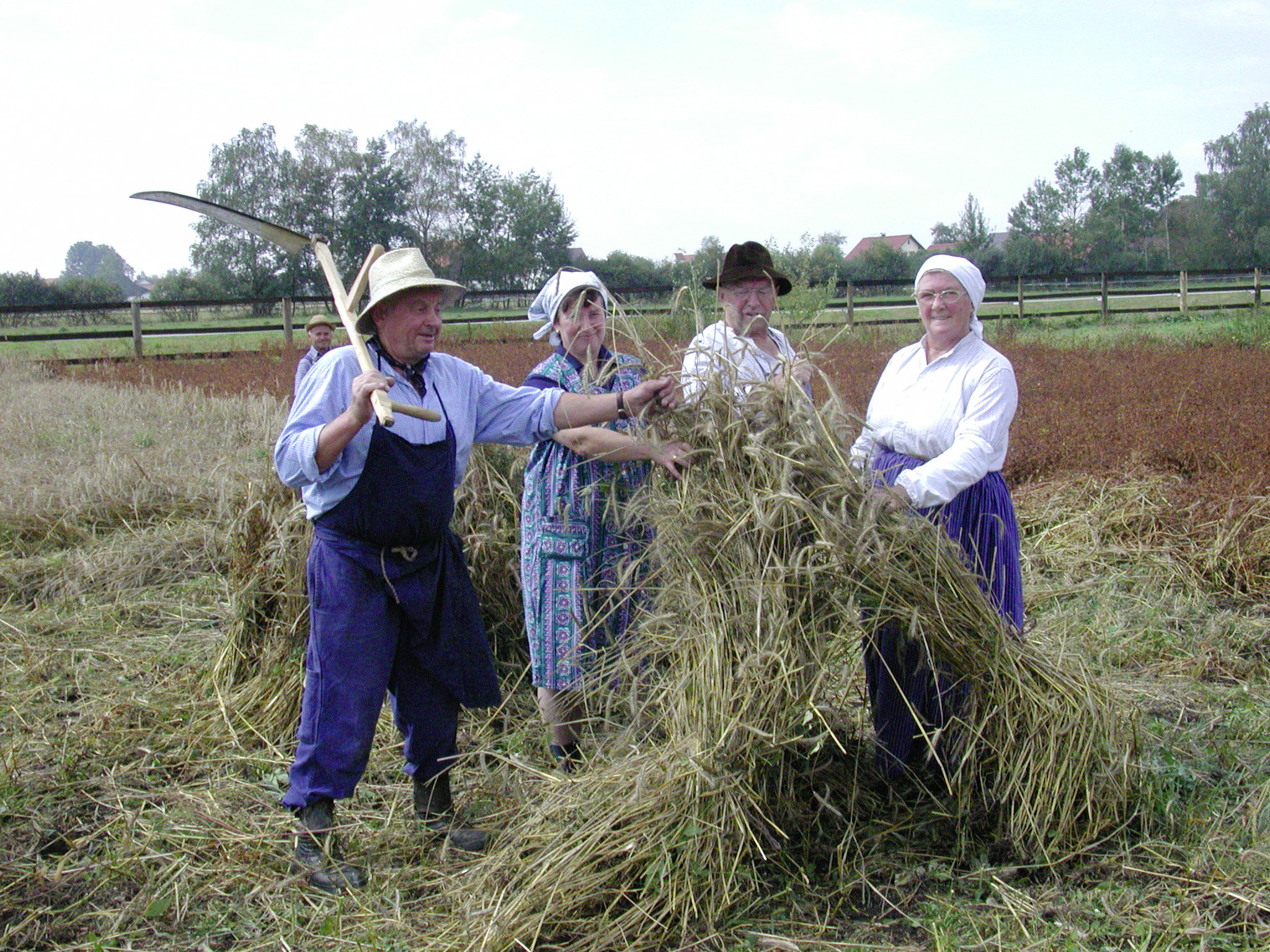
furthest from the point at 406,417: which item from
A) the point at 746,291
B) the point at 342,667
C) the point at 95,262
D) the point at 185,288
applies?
the point at 95,262

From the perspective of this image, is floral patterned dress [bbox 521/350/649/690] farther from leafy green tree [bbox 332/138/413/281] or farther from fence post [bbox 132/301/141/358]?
leafy green tree [bbox 332/138/413/281]

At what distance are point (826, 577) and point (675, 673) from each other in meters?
0.43

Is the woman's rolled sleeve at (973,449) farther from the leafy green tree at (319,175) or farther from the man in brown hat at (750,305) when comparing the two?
the leafy green tree at (319,175)

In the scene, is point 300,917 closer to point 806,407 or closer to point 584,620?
point 584,620

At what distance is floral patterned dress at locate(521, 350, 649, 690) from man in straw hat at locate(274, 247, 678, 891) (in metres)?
0.18

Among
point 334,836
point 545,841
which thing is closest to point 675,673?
point 545,841

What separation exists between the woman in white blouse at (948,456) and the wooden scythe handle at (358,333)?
1146mm

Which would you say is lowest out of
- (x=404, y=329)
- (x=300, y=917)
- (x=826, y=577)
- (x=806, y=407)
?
(x=300, y=917)

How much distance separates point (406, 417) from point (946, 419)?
4.66 ft

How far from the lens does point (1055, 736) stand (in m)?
2.35

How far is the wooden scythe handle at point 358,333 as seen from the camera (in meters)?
2.16

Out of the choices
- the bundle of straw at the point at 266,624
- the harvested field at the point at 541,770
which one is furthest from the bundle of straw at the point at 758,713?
Result: the bundle of straw at the point at 266,624

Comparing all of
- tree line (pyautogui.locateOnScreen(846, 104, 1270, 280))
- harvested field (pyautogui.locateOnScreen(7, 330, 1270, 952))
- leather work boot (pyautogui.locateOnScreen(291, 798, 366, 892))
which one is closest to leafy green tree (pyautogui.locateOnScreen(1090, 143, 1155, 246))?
tree line (pyautogui.locateOnScreen(846, 104, 1270, 280))

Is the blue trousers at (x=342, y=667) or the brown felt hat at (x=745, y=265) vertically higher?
the brown felt hat at (x=745, y=265)
